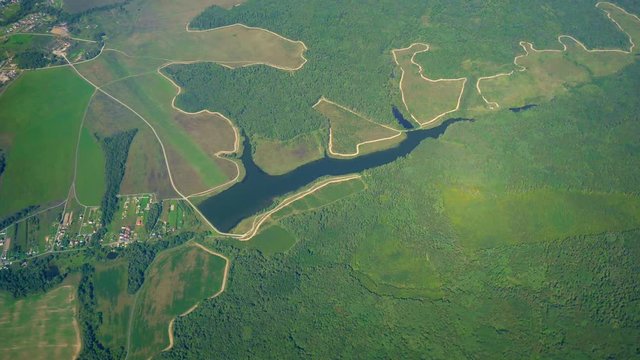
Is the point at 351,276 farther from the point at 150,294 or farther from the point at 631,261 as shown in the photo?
the point at 631,261

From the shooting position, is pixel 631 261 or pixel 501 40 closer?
pixel 631 261

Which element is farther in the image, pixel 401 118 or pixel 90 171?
pixel 401 118

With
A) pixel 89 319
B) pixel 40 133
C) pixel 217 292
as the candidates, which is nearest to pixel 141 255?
→ pixel 89 319

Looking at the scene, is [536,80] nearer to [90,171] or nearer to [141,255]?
[141,255]

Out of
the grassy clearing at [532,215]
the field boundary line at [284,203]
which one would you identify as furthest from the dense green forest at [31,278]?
the grassy clearing at [532,215]

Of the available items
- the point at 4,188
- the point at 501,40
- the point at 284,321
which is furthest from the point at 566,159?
the point at 4,188

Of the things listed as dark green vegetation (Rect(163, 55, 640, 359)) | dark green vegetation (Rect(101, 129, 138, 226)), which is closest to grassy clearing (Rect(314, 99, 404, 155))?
dark green vegetation (Rect(163, 55, 640, 359))

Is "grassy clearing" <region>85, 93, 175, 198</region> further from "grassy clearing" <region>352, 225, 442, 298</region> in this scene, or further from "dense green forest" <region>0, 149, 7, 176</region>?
"grassy clearing" <region>352, 225, 442, 298</region>
